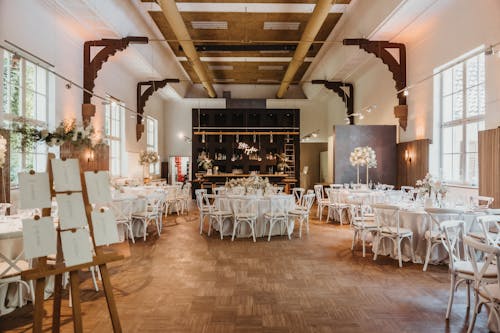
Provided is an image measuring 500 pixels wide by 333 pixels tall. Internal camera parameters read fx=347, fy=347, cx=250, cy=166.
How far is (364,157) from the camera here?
9578 millimetres

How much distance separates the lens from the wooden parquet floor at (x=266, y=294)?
11.2 feet

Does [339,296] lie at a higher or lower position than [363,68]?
lower

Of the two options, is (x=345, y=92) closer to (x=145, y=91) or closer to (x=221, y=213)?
(x=145, y=91)

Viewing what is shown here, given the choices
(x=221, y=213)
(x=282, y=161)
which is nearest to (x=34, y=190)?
(x=221, y=213)

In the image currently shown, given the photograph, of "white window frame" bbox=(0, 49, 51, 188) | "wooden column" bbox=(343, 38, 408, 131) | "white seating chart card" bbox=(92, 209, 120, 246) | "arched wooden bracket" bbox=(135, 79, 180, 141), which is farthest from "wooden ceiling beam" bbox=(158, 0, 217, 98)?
"white seating chart card" bbox=(92, 209, 120, 246)

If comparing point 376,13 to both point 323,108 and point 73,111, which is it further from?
point 323,108

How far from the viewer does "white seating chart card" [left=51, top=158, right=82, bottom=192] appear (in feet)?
8.95

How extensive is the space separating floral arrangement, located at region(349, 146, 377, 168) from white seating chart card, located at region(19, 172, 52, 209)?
8336 millimetres

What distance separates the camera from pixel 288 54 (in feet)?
40.5

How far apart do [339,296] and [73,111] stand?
722cm

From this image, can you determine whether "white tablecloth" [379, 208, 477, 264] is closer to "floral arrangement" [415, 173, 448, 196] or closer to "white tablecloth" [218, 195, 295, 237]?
"floral arrangement" [415, 173, 448, 196]

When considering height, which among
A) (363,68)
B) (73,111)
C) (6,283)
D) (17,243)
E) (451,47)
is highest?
(363,68)

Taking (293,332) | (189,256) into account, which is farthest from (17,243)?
(293,332)

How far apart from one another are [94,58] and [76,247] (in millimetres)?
7108
